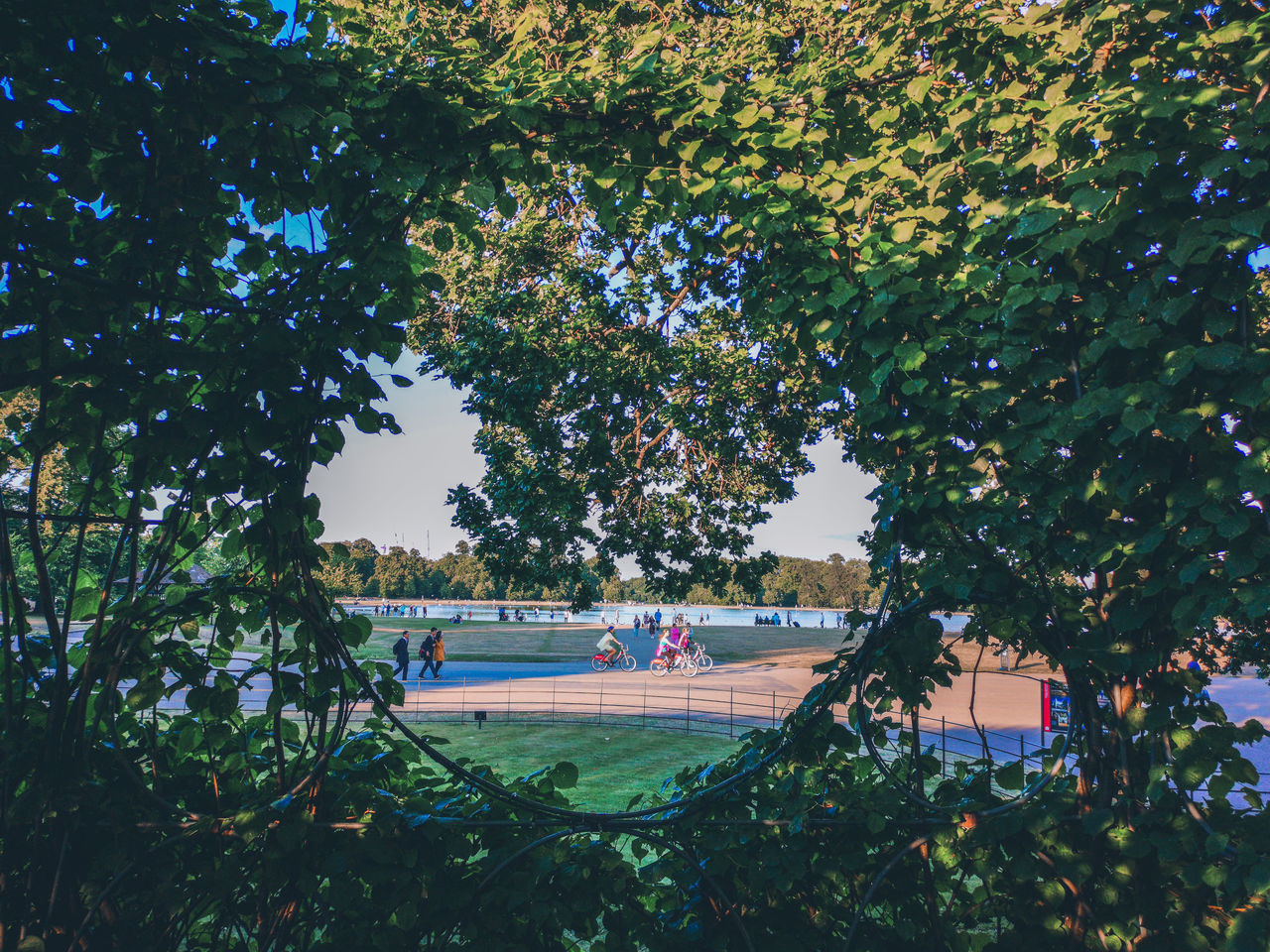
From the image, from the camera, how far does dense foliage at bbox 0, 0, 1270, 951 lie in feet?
7.30

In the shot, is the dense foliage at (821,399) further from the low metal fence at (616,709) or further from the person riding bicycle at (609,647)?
the person riding bicycle at (609,647)

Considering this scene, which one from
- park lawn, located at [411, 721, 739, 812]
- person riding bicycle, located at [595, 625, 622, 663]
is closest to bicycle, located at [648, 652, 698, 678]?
person riding bicycle, located at [595, 625, 622, 663]

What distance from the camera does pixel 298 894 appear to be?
8.15 feet

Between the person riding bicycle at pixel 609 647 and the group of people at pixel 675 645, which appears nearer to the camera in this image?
the group of people at pixel 675 645

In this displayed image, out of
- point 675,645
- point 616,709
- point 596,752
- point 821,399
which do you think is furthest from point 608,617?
point 821,399

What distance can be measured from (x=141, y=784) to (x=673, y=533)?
Answer: 8615 mm

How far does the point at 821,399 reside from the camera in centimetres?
291

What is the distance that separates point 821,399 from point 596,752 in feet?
31.3

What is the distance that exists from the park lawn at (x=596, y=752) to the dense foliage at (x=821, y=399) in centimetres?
570

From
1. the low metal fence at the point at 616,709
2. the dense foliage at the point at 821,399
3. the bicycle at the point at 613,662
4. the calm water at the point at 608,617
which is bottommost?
the calm water at the point at 608,617

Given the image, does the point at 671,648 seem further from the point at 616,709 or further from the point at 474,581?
the point at 474,581

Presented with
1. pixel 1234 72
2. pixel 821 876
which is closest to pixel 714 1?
pixel 1234 72

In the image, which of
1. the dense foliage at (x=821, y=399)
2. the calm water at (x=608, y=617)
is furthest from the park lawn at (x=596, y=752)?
the calm water at (x=608, y=617)

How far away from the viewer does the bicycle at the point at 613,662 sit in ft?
76.2
